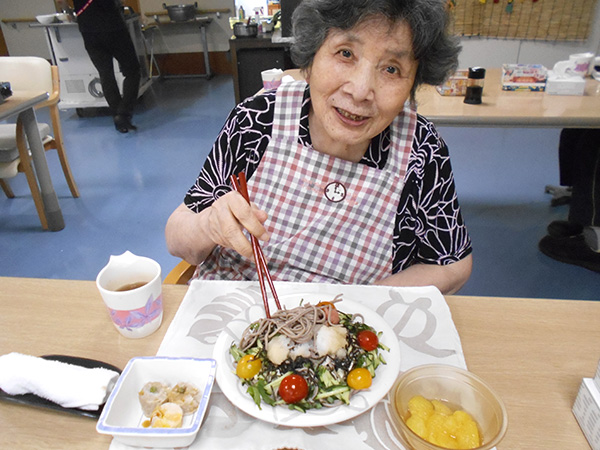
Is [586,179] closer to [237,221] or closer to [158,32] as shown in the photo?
[237,221]

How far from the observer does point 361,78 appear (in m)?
1.05

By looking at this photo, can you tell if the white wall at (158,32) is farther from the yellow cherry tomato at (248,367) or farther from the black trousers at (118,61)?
the yellow cherry tomato at (248,367)

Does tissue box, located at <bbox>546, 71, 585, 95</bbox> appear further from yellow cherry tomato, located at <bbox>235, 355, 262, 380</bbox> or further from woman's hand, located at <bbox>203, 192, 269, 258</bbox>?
yellow cherry tomato, located at <bbox>235, 355, 262, 380</bbox>

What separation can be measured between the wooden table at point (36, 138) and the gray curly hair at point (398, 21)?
6.81 feet

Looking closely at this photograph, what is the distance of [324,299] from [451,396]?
342 mm

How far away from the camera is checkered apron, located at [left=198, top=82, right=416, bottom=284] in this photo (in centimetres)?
122

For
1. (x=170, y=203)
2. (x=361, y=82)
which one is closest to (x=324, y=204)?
(x=361, y=82)

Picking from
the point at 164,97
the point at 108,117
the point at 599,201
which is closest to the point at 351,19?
the point at 599,201

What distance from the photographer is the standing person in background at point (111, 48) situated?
4344mm

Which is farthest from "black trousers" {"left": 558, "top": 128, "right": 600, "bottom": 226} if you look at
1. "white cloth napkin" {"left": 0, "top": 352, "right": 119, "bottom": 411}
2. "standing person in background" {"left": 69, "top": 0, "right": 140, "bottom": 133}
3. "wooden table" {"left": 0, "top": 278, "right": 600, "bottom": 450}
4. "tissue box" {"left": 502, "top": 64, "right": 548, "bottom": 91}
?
"standing person in background" {"left": 69, "top": 0, "right": 140, "bottom": 133}

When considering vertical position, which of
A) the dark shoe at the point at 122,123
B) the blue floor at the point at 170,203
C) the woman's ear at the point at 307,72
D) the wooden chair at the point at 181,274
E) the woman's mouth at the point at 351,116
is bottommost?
the blue floor at the point at 170,203

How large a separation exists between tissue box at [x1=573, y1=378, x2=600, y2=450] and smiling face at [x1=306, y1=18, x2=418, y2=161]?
0.71 m

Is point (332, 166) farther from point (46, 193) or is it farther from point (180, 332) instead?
point (46, 193)

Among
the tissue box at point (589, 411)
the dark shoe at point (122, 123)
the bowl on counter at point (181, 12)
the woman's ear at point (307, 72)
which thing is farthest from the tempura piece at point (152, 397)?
the bowl on counter at point (181, 12)
